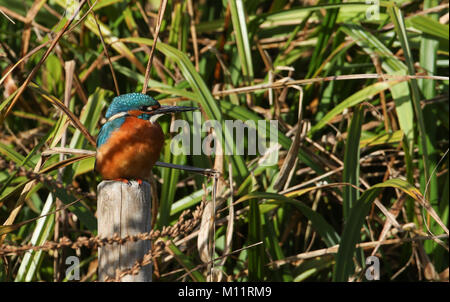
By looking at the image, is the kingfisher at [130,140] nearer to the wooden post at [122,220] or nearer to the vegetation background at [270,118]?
the wooden post at [122,220]

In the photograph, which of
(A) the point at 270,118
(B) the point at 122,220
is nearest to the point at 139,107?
(B) the point at 122,220

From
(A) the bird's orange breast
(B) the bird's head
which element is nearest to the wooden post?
(A) the bird's orange breast

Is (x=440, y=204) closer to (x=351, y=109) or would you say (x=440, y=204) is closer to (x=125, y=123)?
(x=351, y=109)

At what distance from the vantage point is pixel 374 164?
10.2 ft

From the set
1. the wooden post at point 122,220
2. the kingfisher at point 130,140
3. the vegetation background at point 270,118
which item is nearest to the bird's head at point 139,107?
the kingfisher at point 130,140

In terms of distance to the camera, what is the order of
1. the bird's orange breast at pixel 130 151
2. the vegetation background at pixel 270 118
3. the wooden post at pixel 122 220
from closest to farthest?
the wooden post at pixel 122 220 < the bird's orange breast at pixel 130 151 < the vegetation background at pixel 270 118

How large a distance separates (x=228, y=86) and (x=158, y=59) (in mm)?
389

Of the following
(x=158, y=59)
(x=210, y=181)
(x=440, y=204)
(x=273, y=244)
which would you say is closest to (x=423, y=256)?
(x=440, y=204)

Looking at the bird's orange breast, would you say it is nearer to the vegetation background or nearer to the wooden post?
the wooden post

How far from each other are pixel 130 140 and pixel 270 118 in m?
1.26

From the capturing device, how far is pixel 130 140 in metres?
1.87

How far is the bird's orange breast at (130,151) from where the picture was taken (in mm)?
1824

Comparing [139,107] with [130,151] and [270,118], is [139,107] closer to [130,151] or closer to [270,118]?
[130,151]

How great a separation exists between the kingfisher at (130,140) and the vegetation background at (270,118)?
0.69 meters
